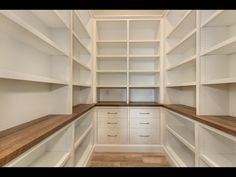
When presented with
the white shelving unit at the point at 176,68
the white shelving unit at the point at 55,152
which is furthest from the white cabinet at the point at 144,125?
the white shelving unit at the point at 55,152

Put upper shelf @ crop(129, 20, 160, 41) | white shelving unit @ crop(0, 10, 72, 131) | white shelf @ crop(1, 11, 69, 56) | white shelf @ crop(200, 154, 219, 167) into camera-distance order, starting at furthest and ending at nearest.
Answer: upper shelf @ crop(129, 20, 160, 41)
white shelf @ crop(200, 154, 219, 167)
white shelving unit @ crop(0, 10, 72, 131)
white shelf @ crop(1, 11, 69, 56)

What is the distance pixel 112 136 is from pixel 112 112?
17.4 inches

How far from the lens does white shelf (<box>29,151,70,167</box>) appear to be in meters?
1.77

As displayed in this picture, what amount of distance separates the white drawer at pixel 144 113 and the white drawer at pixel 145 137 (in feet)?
0.85

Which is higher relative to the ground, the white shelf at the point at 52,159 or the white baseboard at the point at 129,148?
the white shelf at the point at 52,159

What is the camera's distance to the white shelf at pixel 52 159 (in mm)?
1770

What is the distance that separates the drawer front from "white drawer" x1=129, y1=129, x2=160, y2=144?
16 cm

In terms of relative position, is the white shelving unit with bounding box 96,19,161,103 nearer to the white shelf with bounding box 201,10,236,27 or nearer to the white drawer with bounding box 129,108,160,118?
the white drawer with bounding box 129,108,160,118

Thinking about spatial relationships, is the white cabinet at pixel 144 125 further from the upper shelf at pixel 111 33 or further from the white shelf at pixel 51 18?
the white shelf at pixel 51 18

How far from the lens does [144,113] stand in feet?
12.2

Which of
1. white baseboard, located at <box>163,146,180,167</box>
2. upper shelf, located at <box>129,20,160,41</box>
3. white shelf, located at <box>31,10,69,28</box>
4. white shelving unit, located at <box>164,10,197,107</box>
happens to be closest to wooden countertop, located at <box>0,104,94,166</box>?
white shelf, located at <box>31,10,69,28</box>

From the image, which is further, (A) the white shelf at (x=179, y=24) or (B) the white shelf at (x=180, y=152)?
(B) the white shelf at (x=180, y=152)
